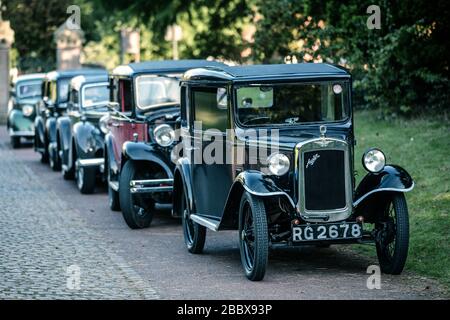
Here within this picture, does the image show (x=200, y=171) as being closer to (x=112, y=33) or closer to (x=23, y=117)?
(x=23, y=117)

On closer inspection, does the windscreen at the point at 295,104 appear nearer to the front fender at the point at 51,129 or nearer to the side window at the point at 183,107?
the side window at the point at 183,107

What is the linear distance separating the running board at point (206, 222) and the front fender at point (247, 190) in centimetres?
6

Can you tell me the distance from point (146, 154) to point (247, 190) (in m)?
4.17

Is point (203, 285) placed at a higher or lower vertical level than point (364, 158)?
lower

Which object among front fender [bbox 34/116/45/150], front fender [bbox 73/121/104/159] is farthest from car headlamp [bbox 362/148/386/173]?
front fender [bbox 34/116/45/150]

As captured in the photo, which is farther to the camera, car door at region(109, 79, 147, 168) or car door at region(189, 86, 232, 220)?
car door at region(109, 79, 147, 168)

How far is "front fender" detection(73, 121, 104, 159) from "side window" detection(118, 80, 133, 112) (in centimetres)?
251

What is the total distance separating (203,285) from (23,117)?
58.6ft

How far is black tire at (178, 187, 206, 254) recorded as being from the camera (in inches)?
451

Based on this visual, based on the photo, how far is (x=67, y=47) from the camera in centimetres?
3919

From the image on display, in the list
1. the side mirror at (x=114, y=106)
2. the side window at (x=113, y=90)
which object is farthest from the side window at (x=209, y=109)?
the side window at (x=113, y=90)

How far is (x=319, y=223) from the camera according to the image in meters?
9.92

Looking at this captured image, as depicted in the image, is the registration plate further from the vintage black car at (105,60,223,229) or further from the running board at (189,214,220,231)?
the vintage black car at (105,60,223,229)
